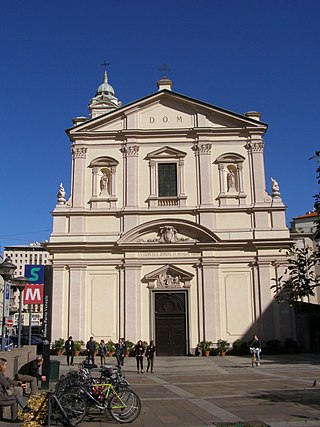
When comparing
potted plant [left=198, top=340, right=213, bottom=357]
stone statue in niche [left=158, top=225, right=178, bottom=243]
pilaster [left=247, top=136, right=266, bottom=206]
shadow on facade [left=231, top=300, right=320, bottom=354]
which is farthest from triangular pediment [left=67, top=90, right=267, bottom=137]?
potted plant [left=198, top=340, right=213, bottom=357]

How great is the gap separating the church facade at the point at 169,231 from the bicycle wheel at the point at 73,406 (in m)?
21.0

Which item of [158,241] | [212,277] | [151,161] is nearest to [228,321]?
[212,277]

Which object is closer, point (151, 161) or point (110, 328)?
point (110, 328)

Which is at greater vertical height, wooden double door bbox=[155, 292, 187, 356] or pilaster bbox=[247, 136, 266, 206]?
pilaster bbox=[247, 136, 266, 206]

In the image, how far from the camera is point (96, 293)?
32.8 meters

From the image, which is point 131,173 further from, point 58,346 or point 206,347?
point 206,347

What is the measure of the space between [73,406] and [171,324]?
21.8m

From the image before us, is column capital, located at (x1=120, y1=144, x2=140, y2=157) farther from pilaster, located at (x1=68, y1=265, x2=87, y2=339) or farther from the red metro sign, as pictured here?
the red metro sign

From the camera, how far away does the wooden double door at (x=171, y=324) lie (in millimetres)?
32156

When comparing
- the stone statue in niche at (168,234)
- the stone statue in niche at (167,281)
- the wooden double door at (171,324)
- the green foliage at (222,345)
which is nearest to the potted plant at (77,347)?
the wooden double door at (171,324)

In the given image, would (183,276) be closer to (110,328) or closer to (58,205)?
(110,328)

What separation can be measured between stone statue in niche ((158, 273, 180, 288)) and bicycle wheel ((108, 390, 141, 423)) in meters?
21.4

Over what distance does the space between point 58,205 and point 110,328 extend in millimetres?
8860

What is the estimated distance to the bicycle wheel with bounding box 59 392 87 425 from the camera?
10688 mm
